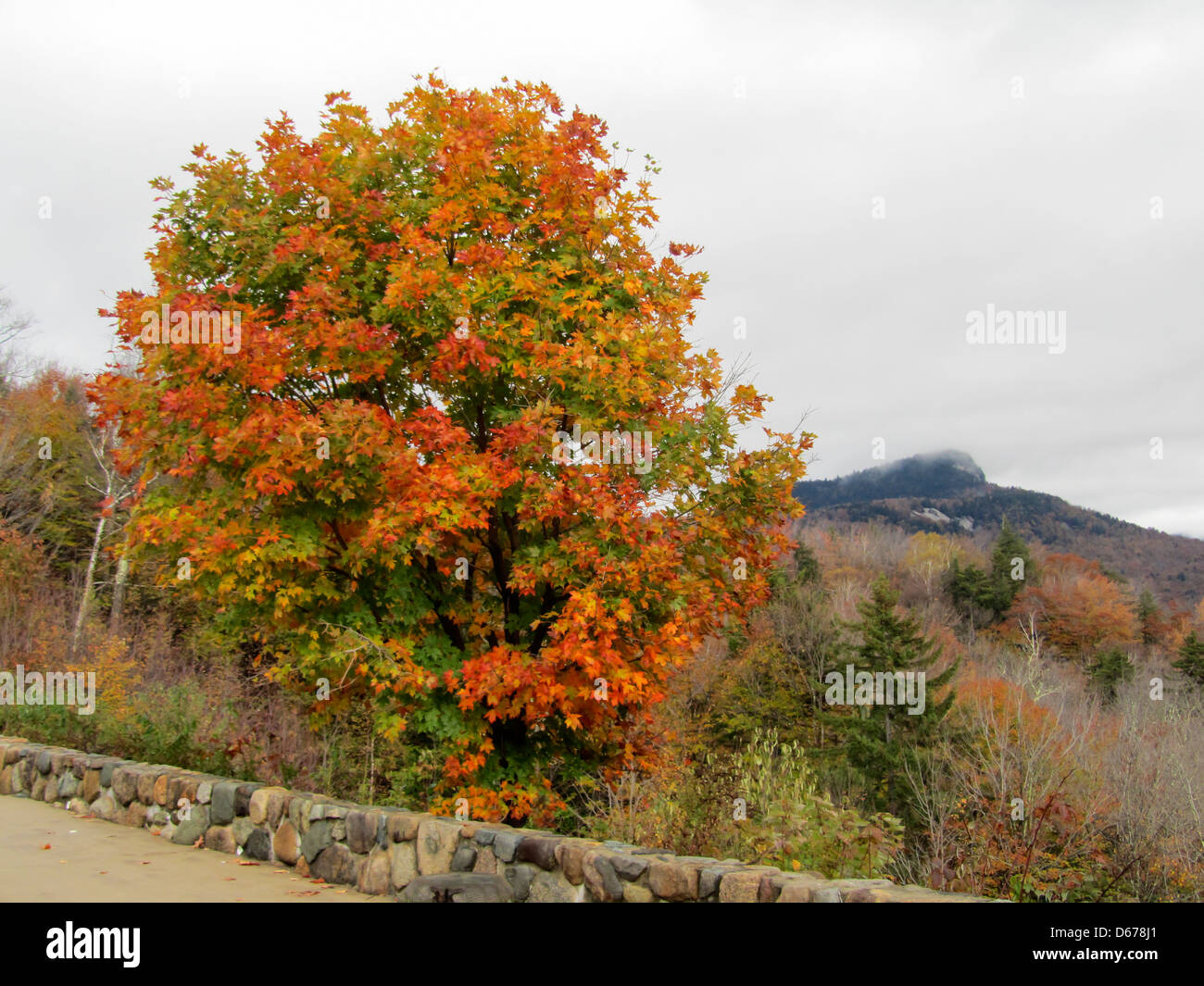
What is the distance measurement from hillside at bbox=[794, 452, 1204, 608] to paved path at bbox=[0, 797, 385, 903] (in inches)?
2668

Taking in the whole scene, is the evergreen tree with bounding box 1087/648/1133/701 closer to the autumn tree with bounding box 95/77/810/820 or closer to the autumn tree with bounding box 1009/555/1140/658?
the autumn tree with bounding box 1009/555/1140/658

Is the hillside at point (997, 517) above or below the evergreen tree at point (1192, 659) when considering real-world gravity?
above

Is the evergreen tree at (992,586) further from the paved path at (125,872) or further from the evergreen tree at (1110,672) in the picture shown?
the paved path at (125,872)

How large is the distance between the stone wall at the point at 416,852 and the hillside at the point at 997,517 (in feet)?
221

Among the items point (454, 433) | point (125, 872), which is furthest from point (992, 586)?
point (125, 872)

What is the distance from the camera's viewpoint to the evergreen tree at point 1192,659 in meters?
43.0

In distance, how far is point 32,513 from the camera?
25906 mm

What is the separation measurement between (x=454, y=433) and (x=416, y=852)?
3.38 metres

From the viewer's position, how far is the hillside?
84.6m

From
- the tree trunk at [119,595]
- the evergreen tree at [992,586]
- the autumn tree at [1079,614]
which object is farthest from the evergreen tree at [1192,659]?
the tree trunk at [119,595]

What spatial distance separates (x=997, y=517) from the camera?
4409 inches

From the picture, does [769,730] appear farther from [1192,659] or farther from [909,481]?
[909,481]
